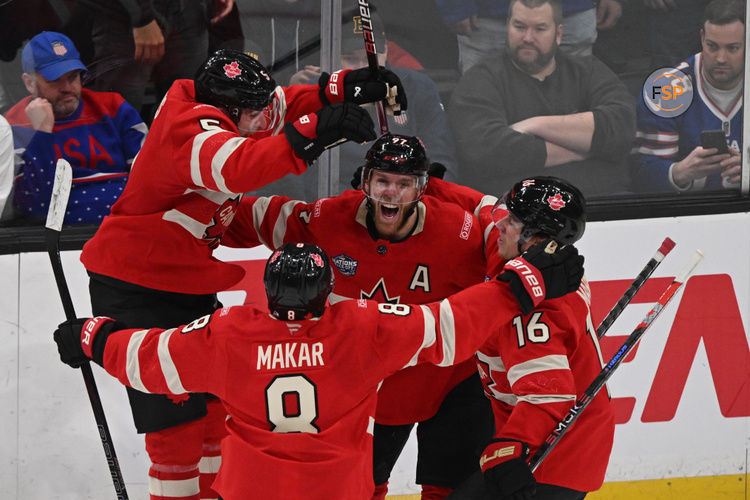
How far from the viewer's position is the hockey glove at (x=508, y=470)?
2.24 m

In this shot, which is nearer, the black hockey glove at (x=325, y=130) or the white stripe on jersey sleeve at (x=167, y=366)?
the white stripe on jersey sleeve at (x=167, y=366)

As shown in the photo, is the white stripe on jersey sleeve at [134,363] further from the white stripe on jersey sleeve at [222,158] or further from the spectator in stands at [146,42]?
the spectator in stands at [146,42]

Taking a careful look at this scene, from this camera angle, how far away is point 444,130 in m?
3.68

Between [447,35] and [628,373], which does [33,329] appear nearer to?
[447,35]

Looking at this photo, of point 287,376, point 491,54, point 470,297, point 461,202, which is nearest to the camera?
point 287,376

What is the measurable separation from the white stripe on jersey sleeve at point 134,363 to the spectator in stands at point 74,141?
1399 mm

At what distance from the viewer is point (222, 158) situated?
2.31 meters

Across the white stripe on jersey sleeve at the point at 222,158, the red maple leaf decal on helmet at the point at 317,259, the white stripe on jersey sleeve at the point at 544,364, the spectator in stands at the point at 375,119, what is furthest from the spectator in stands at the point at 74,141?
the white stripe on jersey sleeve at the point at 544,364

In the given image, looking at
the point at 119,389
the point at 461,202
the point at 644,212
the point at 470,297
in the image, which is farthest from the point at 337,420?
the point at 644,212

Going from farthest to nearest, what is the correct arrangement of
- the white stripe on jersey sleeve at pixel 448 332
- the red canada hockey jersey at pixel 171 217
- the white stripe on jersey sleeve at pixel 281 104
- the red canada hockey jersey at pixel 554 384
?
the white stripe on jersey sleeve at pixel 281 104, the red canada hockey jersey at pixel 171 217, the red canada hockey jersey at pixel 554 384, the white stripe on jersey sleeve at pixel 448 332

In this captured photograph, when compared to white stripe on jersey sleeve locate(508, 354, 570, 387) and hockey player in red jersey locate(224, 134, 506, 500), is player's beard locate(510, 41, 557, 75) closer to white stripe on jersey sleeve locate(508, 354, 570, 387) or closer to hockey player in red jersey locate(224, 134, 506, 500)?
hockey player in red jersey locate(224, 134, 506, 500)

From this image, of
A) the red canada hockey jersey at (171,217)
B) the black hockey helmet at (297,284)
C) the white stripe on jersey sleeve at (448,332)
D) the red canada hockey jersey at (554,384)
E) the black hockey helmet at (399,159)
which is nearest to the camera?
the black hockey helmet at (297,284)

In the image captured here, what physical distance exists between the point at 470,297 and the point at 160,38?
6.08ft

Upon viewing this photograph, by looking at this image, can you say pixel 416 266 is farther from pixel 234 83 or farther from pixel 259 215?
pixel 234 83
